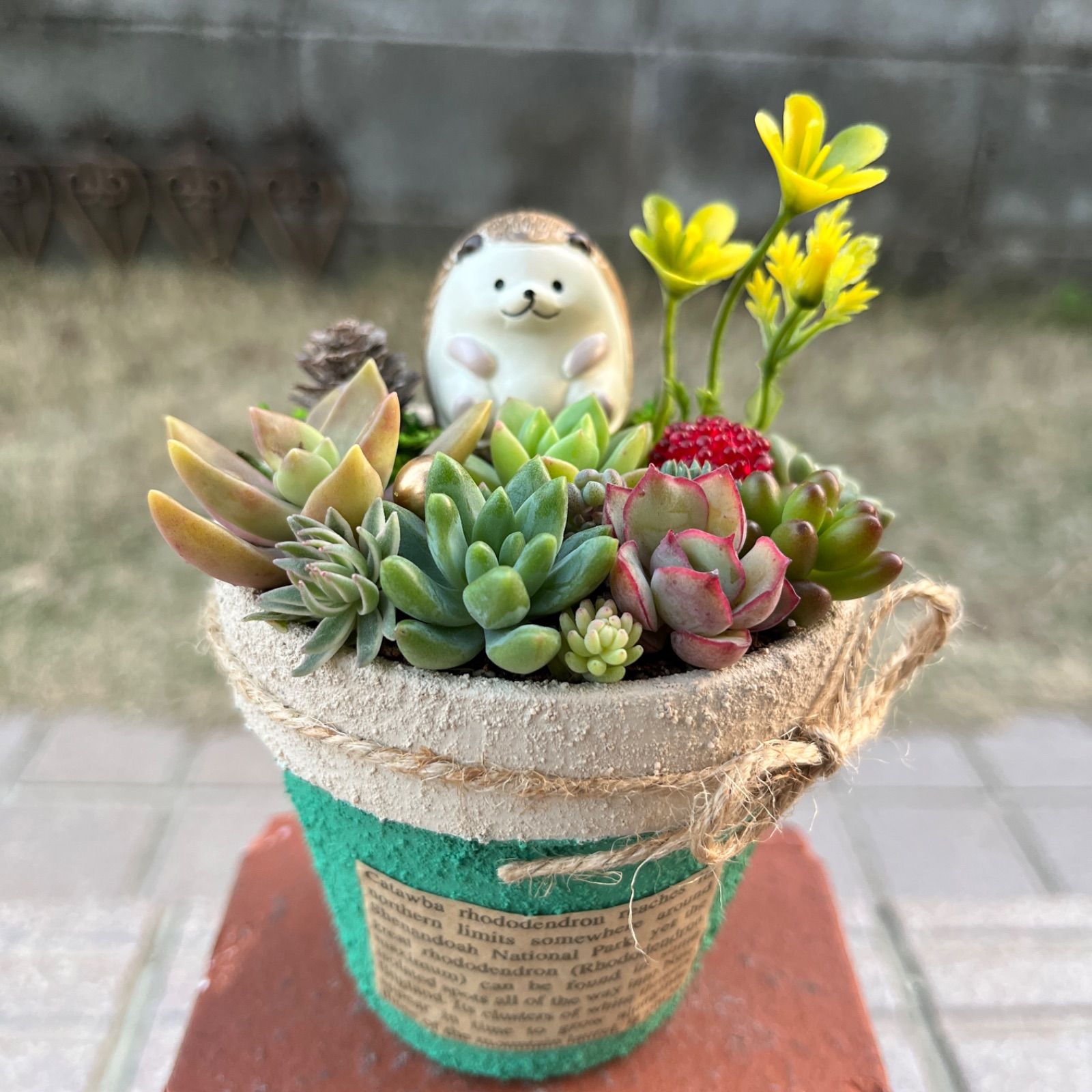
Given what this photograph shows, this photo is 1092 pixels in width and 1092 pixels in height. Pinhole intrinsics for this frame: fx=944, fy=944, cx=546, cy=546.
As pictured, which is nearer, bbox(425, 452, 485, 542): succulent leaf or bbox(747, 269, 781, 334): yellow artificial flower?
bbox(425, 452, 485, 542): succulent leaf

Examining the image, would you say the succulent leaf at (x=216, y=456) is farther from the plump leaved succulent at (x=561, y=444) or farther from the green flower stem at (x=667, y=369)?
the green flower stem at (x=667, y=369)

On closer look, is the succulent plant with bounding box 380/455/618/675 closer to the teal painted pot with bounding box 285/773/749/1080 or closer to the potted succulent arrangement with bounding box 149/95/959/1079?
the potted succulent arrangement with bounding box 149/95/959/1079

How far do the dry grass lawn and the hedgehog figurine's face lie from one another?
1101mm

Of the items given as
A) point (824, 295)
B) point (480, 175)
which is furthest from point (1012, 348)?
point (824, 295)

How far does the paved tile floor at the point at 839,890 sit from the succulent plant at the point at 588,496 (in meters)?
0.35

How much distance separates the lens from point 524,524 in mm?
509

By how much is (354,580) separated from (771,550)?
216 mm

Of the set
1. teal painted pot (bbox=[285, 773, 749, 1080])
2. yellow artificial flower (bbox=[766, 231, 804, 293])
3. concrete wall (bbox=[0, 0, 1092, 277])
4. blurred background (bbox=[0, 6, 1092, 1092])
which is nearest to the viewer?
teal painted pot (bbox=[285, 773, 749, 1080])

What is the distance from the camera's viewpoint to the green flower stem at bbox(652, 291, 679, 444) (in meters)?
0.72

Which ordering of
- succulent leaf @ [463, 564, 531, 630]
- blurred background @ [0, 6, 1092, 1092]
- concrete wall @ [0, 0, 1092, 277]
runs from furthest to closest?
1. concrete wall @ [0, 0, 1092, 277]
2. blurred background @ [0, 6, 1092, 1092]
3. succulent leaf @ [463, 564, 531, 630]

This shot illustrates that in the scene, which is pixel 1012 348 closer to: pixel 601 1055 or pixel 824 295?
pixel 824 295

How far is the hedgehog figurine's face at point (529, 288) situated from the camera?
0.70 m

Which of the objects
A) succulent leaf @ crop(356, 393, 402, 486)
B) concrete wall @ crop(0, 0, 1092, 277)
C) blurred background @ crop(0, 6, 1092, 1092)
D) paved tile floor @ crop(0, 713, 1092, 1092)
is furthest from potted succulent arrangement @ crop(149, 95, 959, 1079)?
concrete wall @ crop(0, 0, 1092, 277)

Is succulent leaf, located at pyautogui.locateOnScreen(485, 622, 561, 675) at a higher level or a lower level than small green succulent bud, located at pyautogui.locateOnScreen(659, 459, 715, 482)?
lower
